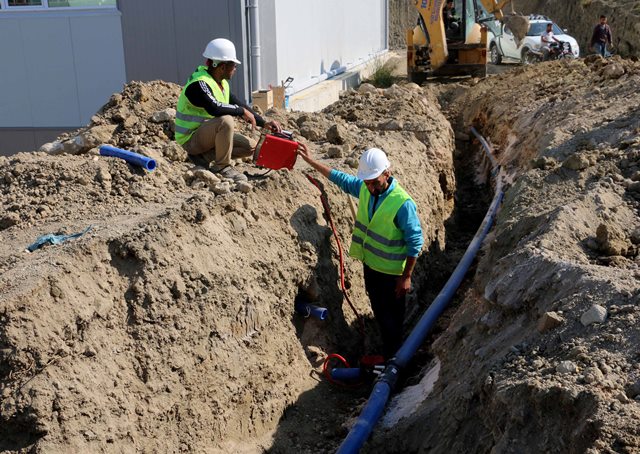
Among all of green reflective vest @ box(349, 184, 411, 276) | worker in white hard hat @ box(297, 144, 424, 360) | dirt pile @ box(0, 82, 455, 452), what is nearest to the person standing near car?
dirt pile @ box(0, 82, 455, 452)

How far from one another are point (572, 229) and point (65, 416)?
4074 mm

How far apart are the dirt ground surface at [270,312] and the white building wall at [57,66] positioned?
4.65 metres

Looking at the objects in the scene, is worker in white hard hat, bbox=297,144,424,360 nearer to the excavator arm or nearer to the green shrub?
the excavator arm

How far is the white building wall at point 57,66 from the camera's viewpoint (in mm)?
12508

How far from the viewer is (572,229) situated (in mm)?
5766

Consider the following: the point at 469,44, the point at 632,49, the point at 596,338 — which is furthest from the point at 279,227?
the point at 632,49

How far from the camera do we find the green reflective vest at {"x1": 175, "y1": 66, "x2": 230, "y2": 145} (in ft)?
24.3

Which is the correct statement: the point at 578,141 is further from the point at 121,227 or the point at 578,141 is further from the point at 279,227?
the point at 121,227

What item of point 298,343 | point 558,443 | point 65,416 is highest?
point 558,443

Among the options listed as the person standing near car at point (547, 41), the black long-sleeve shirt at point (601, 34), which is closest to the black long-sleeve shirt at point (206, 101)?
the person standing near car at point (547, 41)

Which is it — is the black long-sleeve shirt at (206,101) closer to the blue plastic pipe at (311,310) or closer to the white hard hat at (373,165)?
the white hard hat at (373,165)

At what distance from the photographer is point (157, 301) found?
5.05 m

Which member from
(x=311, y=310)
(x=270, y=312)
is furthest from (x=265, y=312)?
(x=311, y=310)

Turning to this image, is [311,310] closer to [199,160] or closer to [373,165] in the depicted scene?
[373,165]
